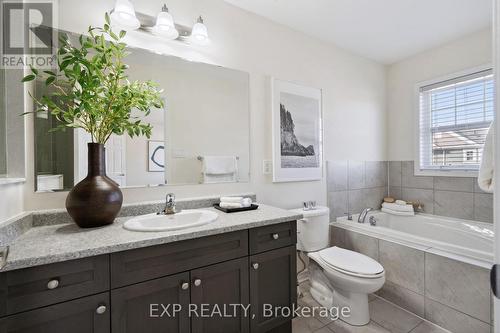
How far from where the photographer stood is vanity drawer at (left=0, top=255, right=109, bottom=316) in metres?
0.79

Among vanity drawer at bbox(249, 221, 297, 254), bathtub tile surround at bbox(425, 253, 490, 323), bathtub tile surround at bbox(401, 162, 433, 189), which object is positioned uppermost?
bathtub tile surround at bbox(401, 162, 433, 189)

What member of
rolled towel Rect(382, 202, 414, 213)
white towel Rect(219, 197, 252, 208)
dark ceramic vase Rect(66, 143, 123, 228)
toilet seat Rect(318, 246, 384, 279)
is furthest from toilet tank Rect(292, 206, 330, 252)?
dark ceramic vase Rect(66, 143, 123, 228)

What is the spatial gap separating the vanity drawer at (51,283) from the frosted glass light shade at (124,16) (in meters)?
1.39

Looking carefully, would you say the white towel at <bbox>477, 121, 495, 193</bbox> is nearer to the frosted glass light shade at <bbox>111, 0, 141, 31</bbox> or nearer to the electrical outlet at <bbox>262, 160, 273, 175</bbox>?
the electrical outlet at <bbox>262, 160, 273, 175</bbox>

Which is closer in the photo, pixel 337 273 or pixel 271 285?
pixel 271 285

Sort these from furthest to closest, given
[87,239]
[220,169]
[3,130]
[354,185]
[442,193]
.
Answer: [354,185] → [442,193] → [220,169] → [3,130] → [87,239]

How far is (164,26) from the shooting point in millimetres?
1516

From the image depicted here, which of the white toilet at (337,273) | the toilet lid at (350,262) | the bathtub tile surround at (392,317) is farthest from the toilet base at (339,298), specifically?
the toilet lid at (350,262)

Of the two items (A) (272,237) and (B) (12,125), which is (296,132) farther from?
(B) (12,125)

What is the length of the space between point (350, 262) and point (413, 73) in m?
2.50

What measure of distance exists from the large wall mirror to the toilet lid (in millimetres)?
920

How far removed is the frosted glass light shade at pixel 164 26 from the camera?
150 cm

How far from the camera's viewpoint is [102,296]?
0.92 metres

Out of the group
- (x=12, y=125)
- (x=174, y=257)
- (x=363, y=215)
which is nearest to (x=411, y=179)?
(x=363, y=215)
